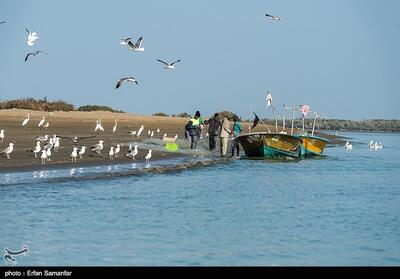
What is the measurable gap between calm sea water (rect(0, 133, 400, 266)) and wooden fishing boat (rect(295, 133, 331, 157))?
12288 mm

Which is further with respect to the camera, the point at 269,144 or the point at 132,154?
the point at 269,144

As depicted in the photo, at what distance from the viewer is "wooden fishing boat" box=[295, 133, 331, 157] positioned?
3816 cm

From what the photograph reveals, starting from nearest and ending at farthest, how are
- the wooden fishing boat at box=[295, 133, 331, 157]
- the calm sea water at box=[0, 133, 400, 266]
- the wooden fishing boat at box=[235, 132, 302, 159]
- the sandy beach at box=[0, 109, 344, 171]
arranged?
the calm sea water at box=[0, 133, 400, 266] < the sandy beach at box=[0, 109, 344, 171] < the wooden fishing boat at box=[235, 132, 302, 159] < the wooden fishing boat at box=[295, 133, 331, 157]

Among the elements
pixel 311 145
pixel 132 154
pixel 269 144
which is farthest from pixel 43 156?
pixel 311 145

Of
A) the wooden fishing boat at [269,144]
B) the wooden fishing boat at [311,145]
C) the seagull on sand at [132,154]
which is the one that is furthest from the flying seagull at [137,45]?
the wooden fishing boat at [311,145]

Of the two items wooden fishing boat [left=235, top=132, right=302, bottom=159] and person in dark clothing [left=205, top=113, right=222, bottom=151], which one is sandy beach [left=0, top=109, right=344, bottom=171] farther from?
wooden fishing boat [left=235, top=132, right=302, bottom=159]

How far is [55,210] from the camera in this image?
53.0 feet

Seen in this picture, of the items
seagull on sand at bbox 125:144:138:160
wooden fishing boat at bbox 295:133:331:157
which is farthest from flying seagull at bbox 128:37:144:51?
wooden fishing boat at bbox 295:133:331:157

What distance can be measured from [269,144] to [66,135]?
1022cm

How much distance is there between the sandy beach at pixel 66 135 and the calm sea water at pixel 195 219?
197 cm

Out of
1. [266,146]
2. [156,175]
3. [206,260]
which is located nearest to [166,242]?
[206,260]

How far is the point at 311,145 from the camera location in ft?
126

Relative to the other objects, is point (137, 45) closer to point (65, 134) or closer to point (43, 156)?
point (43, 156)

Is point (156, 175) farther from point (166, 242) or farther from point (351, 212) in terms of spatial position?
point (166, 242)
